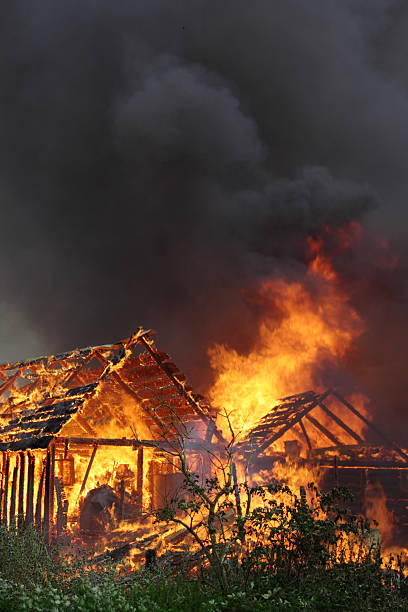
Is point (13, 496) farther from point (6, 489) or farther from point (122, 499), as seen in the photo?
point (122, 499)

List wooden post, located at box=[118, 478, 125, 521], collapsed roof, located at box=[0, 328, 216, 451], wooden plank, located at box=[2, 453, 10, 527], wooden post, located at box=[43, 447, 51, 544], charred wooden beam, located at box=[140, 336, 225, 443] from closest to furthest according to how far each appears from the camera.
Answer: wooden post, located at box=[43, 447, 51, 544]
collapsed roof, located at box=[0, 328, 216, 451]
wooden plank, located at box=[2, 453, 10, 527]
charred wooden beam, located at box=[140, 336, 225, 443]
wooden post, located at box=[118, 478, 125, 521]

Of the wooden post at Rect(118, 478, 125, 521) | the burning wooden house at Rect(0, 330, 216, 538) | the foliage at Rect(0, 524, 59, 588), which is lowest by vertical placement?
the foliage at Rect(0, 524, 59, 588)

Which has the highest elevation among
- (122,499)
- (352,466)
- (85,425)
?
(85,425)

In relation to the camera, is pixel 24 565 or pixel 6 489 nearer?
pixel 24 565

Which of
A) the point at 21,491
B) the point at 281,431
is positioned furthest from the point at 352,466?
the point at 21,491

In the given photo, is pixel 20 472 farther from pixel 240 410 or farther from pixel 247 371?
pixel 247 371

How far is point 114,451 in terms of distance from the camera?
19.9 m

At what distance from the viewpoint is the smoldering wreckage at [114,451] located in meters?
13.6

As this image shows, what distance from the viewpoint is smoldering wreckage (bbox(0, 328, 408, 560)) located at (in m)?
13.6

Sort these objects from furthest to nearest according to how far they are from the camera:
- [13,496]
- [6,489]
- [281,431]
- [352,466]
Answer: [281,431], [352,466], [6,489], [13,496]

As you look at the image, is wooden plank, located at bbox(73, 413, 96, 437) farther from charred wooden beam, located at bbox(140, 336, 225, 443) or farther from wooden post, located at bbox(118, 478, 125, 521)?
charred wooden beam, located at bbox(140, 336, 225, 443)

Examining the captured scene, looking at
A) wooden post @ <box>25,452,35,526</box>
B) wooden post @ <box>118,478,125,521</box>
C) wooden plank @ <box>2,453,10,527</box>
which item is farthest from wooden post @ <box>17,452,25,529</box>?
wooden post @ <box>118,478,125,521</box>

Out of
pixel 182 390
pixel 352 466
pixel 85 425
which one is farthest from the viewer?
pixel 352 466

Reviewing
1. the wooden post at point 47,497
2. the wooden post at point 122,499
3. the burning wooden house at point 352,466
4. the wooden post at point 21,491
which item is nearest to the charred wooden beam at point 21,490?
the wooden post at point 21,491
